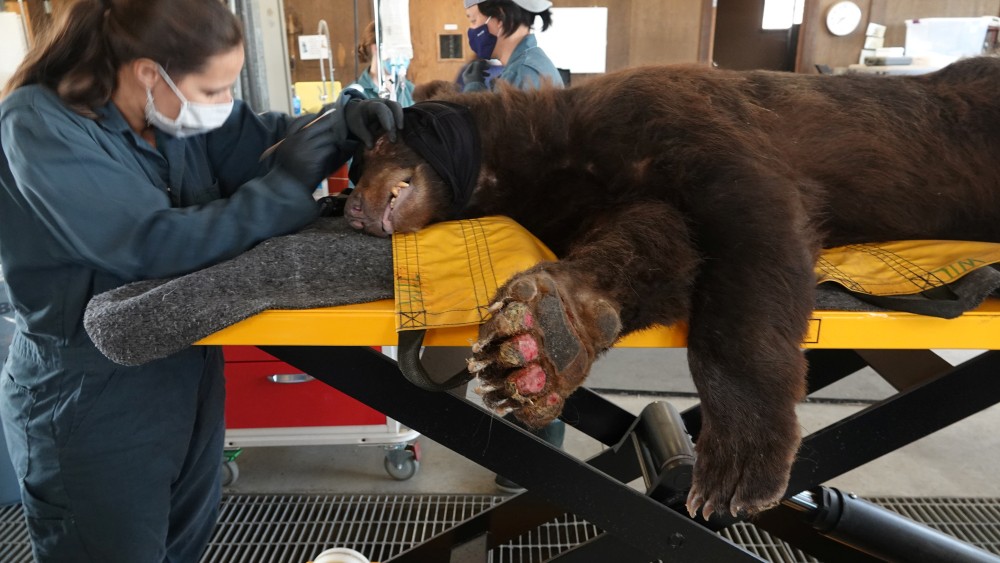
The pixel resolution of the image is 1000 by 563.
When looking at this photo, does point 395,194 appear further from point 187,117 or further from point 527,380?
point 527,380

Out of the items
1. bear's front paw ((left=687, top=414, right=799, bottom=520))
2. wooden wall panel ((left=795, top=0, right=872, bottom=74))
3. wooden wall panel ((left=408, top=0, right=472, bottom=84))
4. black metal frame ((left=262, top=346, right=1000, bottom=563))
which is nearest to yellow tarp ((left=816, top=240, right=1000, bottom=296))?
black metal frame ((left=262, top=346, right=1000, bottom=563))

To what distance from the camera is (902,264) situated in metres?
1.41

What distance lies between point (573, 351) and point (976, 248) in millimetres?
1005

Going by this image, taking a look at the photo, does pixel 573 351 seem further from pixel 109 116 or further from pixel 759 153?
pixel 109 116

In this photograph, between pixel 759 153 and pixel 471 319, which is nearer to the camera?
pixel 471 319

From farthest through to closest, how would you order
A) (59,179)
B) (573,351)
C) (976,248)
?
(976,248) < (59,179) < (573,351)

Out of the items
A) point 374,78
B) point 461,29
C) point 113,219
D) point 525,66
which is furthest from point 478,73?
point 461,29

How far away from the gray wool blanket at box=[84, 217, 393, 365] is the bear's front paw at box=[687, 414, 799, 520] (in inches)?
26.0

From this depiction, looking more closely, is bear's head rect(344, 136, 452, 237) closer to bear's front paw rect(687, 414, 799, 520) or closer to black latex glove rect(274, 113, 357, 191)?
black latex glove rect(274, 113, 357, 191)

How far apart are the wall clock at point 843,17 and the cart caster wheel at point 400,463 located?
17.8ft

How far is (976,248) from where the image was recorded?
1.47m

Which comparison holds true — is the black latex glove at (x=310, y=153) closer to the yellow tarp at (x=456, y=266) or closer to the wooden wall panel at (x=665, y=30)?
the yellow tarp at (x=456, y=266)

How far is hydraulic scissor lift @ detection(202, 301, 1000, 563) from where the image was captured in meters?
1.22

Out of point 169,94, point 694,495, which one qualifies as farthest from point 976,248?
point 169,94
